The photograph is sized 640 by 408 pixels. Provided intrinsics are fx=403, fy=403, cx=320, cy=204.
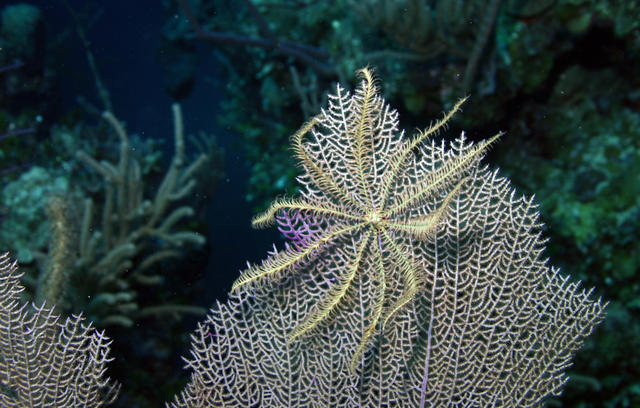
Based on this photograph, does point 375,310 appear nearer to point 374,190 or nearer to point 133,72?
point 374,190

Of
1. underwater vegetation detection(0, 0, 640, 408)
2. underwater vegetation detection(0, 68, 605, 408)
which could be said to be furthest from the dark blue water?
underwater vegetation detection(0, 68, 605, 408)

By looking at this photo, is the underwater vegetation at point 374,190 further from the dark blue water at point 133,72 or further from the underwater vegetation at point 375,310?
the dark blue water at point 133,72

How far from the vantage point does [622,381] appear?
16.2ft

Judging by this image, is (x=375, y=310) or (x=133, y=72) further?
(x=133, y=72)

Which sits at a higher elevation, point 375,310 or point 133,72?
point 375,310

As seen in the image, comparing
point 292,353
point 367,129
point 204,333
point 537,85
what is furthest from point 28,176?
point 537,85

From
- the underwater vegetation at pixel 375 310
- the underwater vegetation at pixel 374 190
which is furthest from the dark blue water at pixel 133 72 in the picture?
the underwater vegetation at pixel 375 310

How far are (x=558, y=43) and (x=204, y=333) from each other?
538 cm

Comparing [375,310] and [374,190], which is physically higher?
[374,190]

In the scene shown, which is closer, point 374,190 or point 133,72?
point 374,190

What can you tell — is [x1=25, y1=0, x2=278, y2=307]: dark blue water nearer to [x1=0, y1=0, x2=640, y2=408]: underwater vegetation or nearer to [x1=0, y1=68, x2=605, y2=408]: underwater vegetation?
[x1=0, y1=0, x2=640, y2=408]: underwater vegetation

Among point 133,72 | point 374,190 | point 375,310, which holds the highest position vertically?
point 374,190

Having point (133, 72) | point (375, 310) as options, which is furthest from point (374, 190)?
point (133, 72)

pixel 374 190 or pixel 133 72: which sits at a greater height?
pixel 374 190
